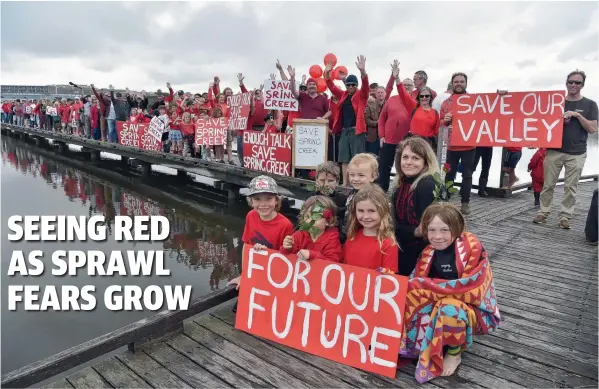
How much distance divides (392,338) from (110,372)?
6.91ft

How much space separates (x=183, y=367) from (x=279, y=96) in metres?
7.11

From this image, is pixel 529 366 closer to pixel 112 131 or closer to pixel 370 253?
pixel 370 253

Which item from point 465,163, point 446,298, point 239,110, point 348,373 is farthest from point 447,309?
point 239,110

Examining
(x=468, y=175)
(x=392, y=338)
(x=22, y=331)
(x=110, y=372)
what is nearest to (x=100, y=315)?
(x=22, y=331)

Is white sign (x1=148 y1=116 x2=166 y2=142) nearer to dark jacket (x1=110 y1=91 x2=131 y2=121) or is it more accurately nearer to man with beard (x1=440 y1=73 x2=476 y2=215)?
dark jacket (x1=110 y1=91 x2=131 y2=121)

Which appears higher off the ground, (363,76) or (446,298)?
(363,76)

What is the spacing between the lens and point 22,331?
5.55 metres

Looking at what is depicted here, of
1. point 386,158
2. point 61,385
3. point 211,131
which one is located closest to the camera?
point 61,385

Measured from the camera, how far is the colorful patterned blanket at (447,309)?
2866mm

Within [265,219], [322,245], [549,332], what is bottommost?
[549,332]

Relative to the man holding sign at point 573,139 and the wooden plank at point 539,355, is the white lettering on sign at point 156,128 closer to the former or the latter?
the man holding sign at point 573,139

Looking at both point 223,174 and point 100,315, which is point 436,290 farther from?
point 223,174

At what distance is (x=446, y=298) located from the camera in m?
2.90

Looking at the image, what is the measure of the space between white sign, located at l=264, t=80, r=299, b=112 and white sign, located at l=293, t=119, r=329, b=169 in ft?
2.30
